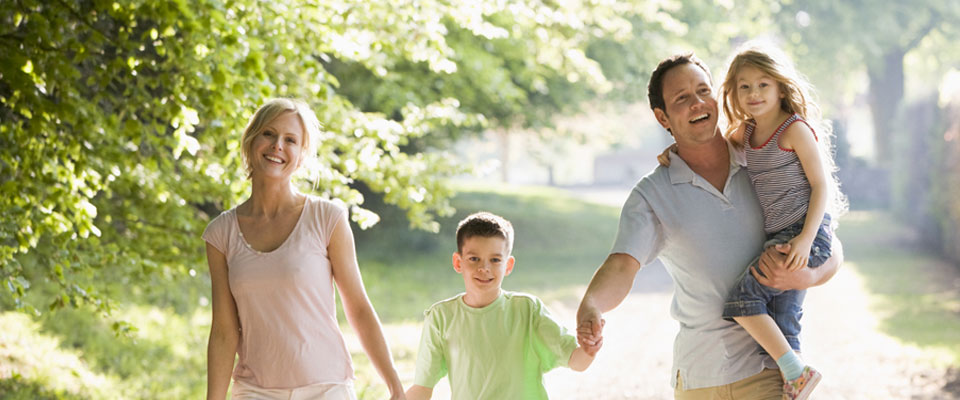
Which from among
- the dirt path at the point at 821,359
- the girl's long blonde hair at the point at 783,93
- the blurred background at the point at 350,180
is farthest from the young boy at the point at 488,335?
the dirt path at the point at 821,359

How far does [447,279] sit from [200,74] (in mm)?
14000

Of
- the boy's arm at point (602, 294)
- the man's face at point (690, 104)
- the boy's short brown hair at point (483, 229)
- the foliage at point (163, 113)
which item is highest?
the foliage at point (163, 113)

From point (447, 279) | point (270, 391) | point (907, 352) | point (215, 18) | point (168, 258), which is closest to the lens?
point (270, 391)

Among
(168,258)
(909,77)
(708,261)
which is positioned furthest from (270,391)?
(909,77)

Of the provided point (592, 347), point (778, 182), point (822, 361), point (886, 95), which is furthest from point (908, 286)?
point (886, 95)

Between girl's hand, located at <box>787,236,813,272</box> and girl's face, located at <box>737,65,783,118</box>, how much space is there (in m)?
0.54

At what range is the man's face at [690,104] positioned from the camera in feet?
10.9

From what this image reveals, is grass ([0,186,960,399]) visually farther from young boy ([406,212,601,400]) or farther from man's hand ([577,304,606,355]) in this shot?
→ man's hand ([577,304,606,355])

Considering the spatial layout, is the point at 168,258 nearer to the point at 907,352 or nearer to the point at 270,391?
the point at 270,391

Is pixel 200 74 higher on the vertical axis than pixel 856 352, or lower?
higher

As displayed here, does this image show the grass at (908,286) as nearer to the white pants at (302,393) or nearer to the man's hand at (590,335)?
the man's hand at (590,335)

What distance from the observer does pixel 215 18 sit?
4742 mm

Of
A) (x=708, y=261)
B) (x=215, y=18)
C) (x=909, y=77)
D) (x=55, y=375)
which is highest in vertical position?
(x=909, y=77)

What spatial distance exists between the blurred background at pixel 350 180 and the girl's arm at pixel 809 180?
2790 millimetres
